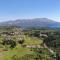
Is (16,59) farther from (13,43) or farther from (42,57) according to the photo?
(13,43)

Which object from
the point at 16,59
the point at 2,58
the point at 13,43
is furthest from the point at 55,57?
the point at 13,43

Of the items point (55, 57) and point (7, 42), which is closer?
point (55, 57)

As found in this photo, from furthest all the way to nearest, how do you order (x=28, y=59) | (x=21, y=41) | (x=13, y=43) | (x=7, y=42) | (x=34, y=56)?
1. (x=21, y=41)
2. (x=7, y=42)
3. (x=13, y=43)
4. (x=34, y=56)
5. (x=28, y=59)

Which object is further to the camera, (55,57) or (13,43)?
(13,43)

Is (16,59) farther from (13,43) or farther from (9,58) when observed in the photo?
(13,43)

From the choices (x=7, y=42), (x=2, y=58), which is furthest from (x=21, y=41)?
(x=2, y=58)

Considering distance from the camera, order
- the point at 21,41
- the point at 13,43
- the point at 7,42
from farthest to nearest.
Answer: the point at 21,41, the point at 7,42, the point at 13,43

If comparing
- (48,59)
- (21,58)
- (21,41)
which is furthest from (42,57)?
(21,41)

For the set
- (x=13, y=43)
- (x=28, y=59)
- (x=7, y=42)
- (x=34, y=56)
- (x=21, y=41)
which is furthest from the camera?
(x=21, y=41)

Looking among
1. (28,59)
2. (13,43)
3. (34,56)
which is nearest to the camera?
(28,59)
